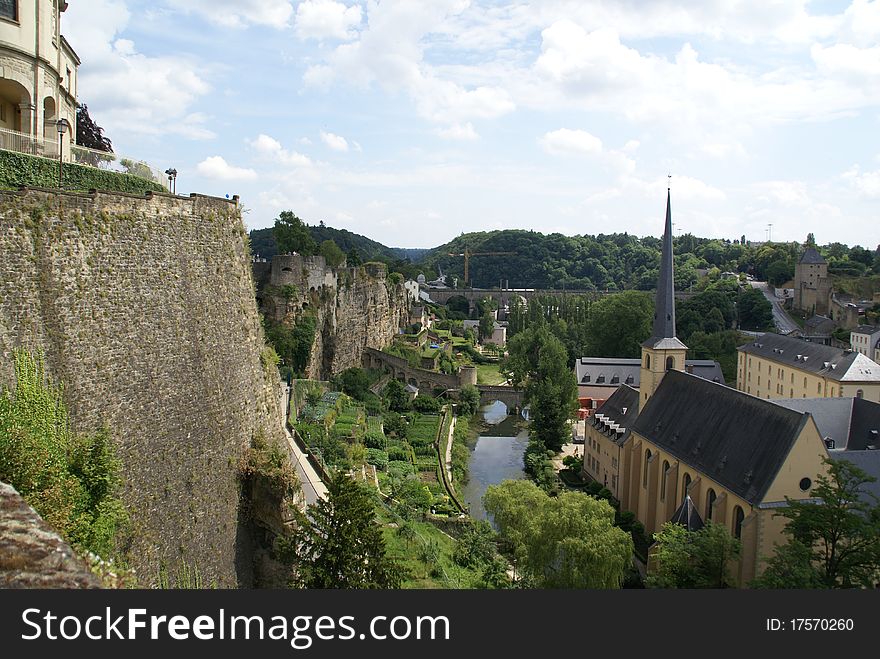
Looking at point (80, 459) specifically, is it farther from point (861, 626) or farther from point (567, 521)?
point (567, 521)

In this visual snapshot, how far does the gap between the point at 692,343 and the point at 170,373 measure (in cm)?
6619

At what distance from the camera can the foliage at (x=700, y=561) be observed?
23781mm

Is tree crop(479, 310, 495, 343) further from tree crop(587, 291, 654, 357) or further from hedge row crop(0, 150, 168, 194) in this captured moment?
hedge row crop(0, 150, 168, 194)

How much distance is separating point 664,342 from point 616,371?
21141mm

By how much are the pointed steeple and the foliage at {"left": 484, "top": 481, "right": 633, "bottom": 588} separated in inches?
634

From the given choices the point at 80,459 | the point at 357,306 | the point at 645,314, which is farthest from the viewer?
the point at 645,314

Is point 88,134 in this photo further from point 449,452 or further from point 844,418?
point 844,418

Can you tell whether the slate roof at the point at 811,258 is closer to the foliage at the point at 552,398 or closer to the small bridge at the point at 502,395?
the small bridge at the point at 502,395

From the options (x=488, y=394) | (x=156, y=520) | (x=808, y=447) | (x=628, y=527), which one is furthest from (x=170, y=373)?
(x=488, y=394)

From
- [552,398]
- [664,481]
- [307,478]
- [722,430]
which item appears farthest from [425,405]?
[307,478]

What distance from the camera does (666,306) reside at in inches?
1582

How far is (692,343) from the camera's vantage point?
243 ft

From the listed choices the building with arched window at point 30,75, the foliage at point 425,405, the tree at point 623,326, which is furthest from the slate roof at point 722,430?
the tree at point 623,326

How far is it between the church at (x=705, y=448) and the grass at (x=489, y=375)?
93.6 ft
